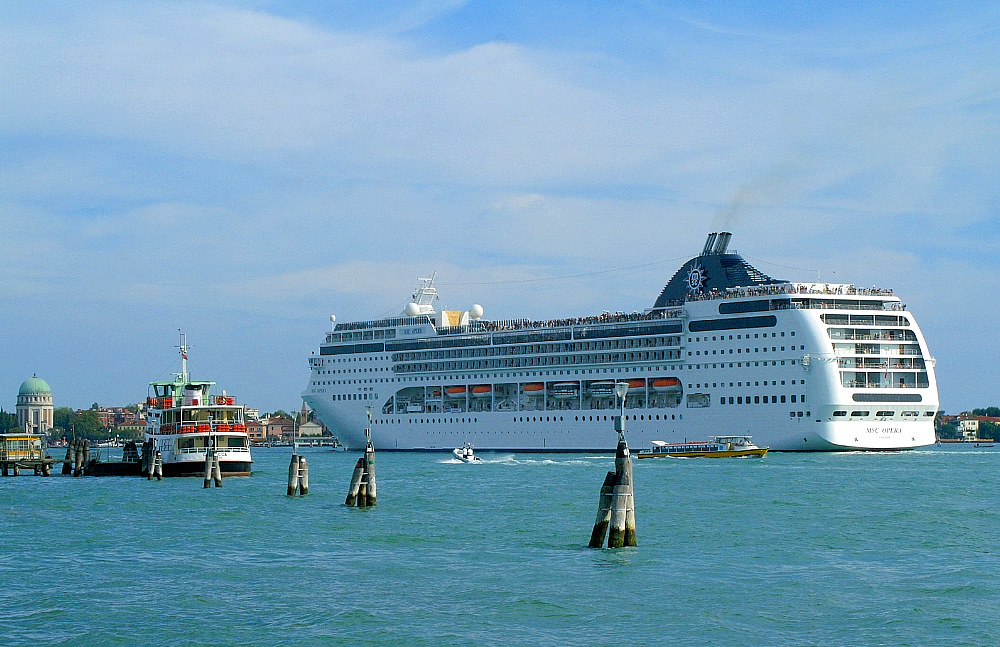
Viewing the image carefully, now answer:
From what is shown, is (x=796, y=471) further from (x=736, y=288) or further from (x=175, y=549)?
(x=175, y=549)

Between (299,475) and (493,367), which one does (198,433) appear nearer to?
(299,475)

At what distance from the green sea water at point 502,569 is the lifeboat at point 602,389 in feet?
118

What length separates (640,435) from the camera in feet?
257

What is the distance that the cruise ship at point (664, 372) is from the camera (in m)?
71.6

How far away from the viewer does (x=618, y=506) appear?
83.5 ft

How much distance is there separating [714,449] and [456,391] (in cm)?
2659

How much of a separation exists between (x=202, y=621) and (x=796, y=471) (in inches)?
1516

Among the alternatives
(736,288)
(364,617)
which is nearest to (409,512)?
(364,617)

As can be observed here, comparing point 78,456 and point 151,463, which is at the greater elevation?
point 78,456

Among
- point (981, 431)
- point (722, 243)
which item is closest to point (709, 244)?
point (722, 243)

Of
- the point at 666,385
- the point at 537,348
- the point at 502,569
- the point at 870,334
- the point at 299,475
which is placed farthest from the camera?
the point at 537,348

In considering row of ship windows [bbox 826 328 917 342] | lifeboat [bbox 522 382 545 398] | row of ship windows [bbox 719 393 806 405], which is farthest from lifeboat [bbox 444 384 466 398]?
row of ship windows [bbox 826 328 917 342]

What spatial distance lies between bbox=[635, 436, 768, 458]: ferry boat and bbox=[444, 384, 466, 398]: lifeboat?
21.6 metres

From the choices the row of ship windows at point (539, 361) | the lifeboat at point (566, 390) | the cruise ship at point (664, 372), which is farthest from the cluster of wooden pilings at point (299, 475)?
the lifeboat at point (566, 390)
